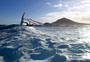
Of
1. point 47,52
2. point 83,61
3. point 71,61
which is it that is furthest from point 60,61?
point 47,52

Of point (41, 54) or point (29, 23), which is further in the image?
point (29, 23)

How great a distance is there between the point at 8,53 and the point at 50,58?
2.72m

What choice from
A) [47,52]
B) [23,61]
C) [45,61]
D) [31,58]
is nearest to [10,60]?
[23,61]

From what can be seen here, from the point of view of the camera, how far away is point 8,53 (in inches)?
263

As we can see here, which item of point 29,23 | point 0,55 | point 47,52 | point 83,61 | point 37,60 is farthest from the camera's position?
point 29,23

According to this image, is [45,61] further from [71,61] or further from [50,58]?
[71,61]

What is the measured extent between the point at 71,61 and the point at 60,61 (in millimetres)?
567

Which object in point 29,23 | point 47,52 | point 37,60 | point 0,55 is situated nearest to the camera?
point 37,60

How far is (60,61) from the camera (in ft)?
18.2

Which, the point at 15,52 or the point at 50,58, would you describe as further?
the point at 15,52

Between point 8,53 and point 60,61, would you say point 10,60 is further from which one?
point 60,61

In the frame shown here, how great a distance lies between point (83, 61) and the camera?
5438 mm

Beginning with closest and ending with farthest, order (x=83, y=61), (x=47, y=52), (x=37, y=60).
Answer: (x=83, y=61) < (x=37, y=60) < (x=47, y=52)

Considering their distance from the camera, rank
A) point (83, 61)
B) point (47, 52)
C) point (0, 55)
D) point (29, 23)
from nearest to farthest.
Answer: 1. point (83, 61)
2. point (0, 55)
3. point (47, 52)
4. point (29, 23)
